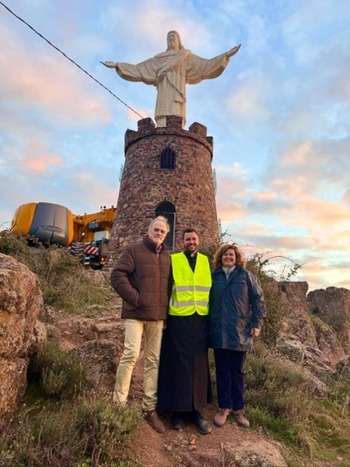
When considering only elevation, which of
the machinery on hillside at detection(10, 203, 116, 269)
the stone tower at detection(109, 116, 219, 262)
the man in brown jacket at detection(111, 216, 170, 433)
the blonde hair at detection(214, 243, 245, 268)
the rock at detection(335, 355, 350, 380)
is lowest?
the rock at detection(335, 355, 350, 380)

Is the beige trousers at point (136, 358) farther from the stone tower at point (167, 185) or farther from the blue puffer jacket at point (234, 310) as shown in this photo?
the stone tower at point (167, 185)

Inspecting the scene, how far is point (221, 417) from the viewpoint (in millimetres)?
4020

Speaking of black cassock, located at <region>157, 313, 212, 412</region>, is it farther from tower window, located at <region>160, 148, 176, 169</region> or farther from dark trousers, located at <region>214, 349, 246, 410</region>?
tower window, located at <region>160, 148, 176, 169</region>

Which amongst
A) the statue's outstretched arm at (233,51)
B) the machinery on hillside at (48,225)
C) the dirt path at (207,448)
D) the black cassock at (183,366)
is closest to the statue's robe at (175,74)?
the statue's outstretched arm at (233,51)

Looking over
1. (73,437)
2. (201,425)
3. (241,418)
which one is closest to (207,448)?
(201,425)

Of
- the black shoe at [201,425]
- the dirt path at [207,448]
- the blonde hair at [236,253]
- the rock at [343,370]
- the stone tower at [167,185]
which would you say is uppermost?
the stone tower at [167,185]

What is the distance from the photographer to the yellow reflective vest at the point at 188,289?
4.04m

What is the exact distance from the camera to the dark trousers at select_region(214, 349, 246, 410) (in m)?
4.14

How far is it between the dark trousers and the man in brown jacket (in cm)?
74

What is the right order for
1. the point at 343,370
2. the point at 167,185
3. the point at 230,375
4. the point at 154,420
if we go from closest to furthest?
1. the point at 154,420
2. the point at 230,375
3. the point at 343,370
4. the point at 167,185

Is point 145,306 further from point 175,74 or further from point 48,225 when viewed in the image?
point 175,74

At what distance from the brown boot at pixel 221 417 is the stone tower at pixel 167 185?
8872mm

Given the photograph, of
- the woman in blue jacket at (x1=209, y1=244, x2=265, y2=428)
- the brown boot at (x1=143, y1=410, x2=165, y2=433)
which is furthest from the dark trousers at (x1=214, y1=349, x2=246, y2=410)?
the brown boot at (x1=143, y1=410, x2=165, y2=433)

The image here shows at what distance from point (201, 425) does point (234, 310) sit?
47.7 inches
